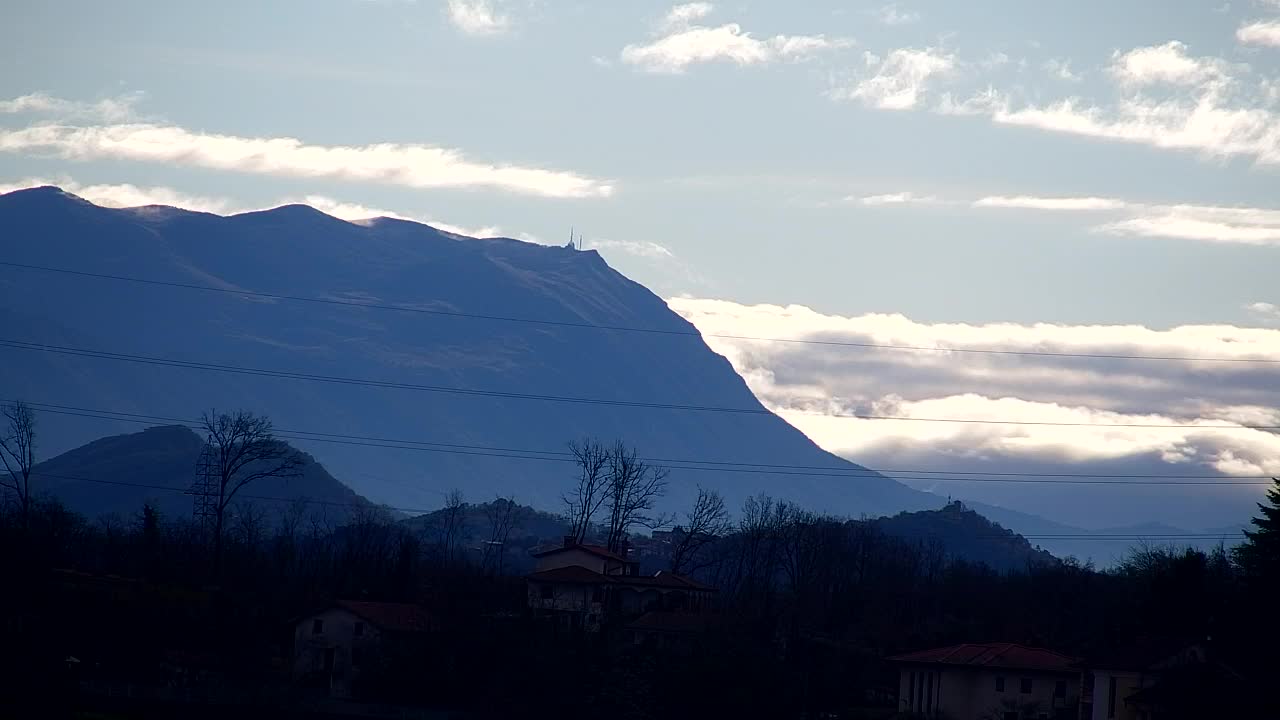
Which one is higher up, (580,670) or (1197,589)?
(1197,589)

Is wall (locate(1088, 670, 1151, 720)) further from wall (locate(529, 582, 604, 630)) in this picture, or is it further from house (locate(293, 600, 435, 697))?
wall (locate(529, 582, 604, 630))

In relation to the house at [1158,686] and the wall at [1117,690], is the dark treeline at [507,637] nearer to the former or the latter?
the house at [1158,686]

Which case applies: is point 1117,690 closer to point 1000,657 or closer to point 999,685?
point 999,685

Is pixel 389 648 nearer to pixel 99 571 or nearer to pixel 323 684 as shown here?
pixel 323 684

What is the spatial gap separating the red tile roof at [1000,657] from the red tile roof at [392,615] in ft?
105

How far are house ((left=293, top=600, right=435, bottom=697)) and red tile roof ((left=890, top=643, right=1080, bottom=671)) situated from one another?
108 ft

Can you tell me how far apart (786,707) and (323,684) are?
102ft

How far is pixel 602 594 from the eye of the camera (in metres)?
126

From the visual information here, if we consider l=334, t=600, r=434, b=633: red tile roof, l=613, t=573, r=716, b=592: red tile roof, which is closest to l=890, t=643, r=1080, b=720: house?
l=334, t=600, r=434, b=633: red tile roof

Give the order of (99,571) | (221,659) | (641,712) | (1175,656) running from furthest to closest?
(99,571) < (221,659) < (641,712) < (1175,656)

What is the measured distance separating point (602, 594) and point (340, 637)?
2439 cm

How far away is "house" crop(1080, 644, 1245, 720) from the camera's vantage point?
79812mm

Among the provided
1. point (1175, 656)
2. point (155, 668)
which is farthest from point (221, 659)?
point (1175, 656)

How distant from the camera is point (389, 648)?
337ft
